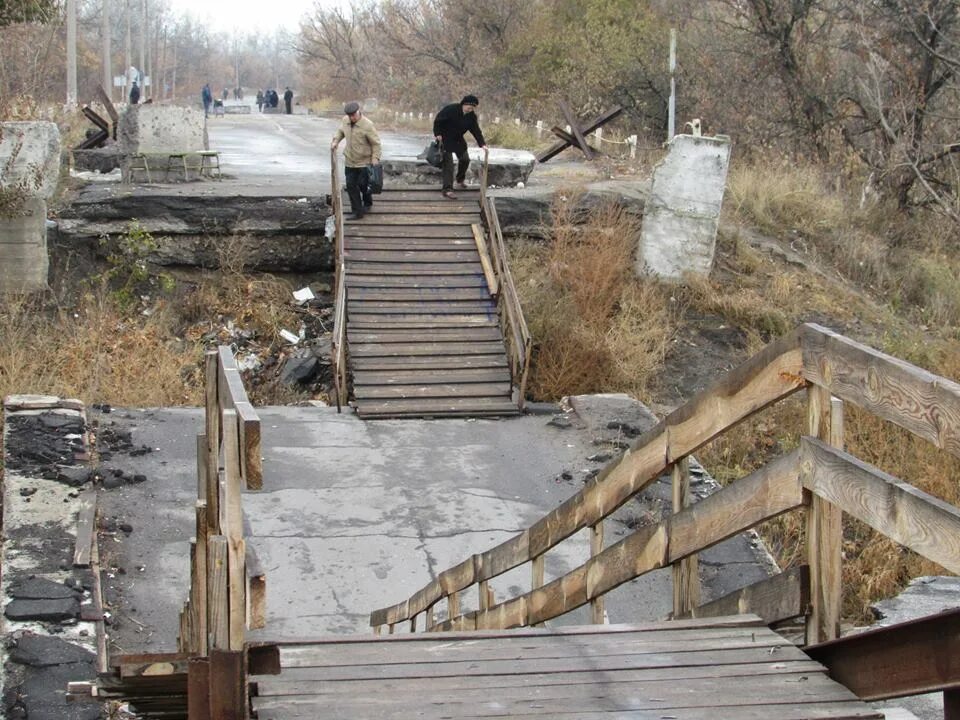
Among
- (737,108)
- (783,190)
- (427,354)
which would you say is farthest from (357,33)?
(427,354)

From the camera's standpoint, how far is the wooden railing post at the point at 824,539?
3494mm

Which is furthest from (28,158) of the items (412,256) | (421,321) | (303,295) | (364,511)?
Answer: (364,511)

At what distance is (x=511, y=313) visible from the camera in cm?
1361

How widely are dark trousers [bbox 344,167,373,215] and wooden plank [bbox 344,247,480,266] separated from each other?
73cm

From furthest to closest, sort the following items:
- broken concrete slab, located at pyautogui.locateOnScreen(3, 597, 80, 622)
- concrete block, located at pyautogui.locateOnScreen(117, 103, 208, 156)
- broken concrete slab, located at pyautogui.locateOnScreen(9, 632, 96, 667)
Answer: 1. concrete block, located at pyautogui.locateOnScreen(117, 103, 208, 156)
2. broken concrete slab, located at pyautogui.locateOnScreen(3, 597, 80, 622)
3. broken concrete slab, located at pyautogui.locateOnScreen(9, 632, 96, 667)

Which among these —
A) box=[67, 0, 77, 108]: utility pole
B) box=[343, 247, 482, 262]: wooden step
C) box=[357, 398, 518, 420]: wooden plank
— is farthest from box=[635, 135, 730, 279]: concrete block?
box=[67, 0, 77, 108]: utility pole

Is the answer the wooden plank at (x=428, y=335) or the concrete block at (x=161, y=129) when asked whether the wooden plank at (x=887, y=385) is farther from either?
the concrete block at (x=161, y=129)

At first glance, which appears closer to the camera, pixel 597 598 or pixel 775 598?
pixel 775 598

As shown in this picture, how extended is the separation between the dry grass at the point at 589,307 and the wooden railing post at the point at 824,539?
10.7 meters

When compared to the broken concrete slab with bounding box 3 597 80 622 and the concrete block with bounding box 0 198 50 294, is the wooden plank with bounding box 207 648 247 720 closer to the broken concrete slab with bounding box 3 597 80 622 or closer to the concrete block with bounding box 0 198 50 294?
the broken concrete slab with bounding box 3 597 80 622

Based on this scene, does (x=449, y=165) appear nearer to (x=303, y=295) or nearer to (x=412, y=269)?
(x=412, y=269)

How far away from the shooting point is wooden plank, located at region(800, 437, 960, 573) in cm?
282

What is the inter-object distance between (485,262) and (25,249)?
19.0ft

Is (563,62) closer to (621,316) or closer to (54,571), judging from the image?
(621,316)
